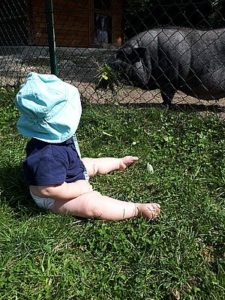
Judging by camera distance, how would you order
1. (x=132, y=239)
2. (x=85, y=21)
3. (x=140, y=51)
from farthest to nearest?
1. (x=85, y=21)
2. (x=140, y=51)
3. (x=132, y=239)

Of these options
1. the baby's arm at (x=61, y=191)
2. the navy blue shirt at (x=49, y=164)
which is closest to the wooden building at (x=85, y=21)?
the navy blue shirt at (x=49, y=164)

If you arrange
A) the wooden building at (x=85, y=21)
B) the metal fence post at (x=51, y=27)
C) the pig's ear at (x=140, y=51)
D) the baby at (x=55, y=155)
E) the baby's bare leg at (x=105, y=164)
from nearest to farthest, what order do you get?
1. the baby at (x=55, y=155)
2. the baby's bare leg at (x=105, y=164)
3. the metal fence post at (x=51, y=27)
4. the pig's ear at (x=140, y=51)
5. the wooden building at (x=85, y=21)

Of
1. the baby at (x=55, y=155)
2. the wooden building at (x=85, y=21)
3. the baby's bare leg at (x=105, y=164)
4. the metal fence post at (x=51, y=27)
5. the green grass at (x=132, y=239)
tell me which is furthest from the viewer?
the wooden building at (x=85, y=21)

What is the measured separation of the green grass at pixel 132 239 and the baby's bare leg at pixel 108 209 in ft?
0.13

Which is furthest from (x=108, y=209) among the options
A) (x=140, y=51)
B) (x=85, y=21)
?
(x=85, y=21)

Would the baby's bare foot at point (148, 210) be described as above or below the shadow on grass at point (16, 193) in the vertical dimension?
above

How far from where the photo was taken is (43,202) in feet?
8.00

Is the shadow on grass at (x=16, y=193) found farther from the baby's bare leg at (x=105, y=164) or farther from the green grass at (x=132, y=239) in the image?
the baby's bare leg at (x=105, y=164)

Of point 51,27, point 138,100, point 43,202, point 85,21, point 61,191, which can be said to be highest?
point 51,27

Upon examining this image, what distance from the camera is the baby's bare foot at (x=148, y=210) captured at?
7.66 feet

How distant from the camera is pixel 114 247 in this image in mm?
2154

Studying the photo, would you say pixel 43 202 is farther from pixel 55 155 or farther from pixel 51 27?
pixel 51 27

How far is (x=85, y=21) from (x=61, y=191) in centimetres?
1238

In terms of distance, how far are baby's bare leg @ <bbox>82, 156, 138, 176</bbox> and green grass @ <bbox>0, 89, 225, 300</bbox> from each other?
5cm
